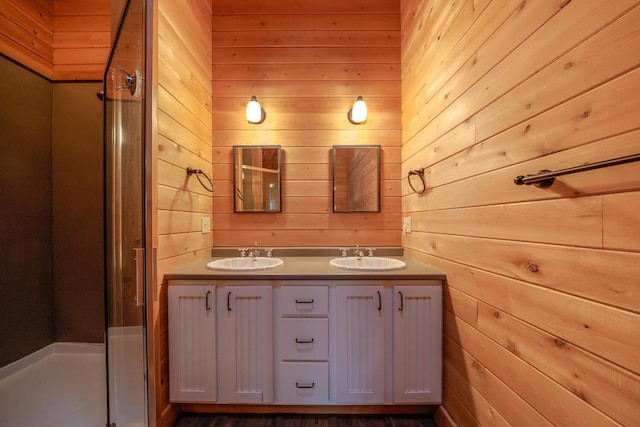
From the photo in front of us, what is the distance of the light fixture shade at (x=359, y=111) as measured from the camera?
197cm

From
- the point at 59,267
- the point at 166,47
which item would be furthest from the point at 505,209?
the point at 59,267

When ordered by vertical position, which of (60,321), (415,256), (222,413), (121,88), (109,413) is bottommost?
(222,413)

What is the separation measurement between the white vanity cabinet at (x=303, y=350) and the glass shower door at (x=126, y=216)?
67cm

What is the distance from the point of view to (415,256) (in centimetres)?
181

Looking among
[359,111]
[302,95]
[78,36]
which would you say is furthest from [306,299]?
[78,36]

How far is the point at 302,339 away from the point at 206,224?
1131 mm

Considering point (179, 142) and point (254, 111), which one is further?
point (254, 111)

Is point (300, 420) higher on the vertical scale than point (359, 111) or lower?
lower

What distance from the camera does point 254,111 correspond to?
1.96 metres

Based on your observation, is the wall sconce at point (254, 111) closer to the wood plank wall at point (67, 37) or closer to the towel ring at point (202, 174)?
the towel ring at point (202, 174)

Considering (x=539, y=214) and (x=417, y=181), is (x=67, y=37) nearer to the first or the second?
(x=417, y=181)

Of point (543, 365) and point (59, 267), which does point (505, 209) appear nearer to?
point (543, 365)

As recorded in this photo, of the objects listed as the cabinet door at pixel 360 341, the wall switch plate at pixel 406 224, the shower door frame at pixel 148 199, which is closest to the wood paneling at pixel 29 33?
the shower door frame at pixel 148 199

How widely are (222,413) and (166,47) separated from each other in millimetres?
2233
